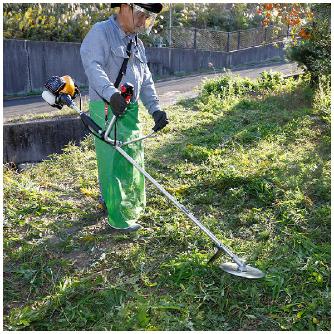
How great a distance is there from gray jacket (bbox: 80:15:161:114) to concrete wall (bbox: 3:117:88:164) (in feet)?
11.9

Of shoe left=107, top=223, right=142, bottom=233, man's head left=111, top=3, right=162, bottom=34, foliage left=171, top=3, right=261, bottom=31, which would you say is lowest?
shoe left=107, top=223, right=142, bottom=233

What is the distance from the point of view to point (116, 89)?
3320mm

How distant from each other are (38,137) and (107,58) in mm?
4031

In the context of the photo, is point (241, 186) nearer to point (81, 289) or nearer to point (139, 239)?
point (139, 239)

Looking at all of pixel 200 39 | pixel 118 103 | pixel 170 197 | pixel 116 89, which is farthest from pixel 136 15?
pixel 200 39

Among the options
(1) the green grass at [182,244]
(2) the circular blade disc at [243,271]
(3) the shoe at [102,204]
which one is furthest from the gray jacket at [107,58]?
(2) the circular blade disc at [243,271]

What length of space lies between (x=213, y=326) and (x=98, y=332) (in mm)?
670

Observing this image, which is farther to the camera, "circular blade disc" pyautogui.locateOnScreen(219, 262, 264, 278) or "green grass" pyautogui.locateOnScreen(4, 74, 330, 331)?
"circular blade disc" pyautogui.locateOnScreen(219, 262, 264, 278)

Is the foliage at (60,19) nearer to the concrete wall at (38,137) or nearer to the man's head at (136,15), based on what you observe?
the concrete wall at (38,137)

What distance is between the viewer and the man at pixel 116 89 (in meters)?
3.44

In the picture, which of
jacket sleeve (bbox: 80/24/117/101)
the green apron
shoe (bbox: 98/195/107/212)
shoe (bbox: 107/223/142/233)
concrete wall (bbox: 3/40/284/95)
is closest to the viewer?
jacket sleeve (bbox: 80/24/117/101)

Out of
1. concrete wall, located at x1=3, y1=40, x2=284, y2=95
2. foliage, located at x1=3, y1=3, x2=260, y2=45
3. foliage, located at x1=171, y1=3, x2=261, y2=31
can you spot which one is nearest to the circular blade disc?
concrete wall, located at x1=3, y1=40, x2=284, y2=95

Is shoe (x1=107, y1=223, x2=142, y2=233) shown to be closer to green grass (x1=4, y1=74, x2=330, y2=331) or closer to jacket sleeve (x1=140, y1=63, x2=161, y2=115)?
green grass (x1=4, y1=74, x2=330, y2=331)

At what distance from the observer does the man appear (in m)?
3.44
